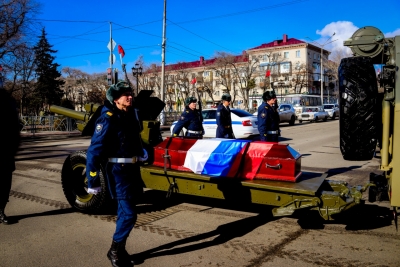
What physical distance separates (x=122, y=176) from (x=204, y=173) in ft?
5.00

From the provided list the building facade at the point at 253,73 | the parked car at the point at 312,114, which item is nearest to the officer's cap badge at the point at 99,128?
the parked car at the point at 312,114

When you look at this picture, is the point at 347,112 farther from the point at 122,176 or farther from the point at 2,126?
the point at 2,126

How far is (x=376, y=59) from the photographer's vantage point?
4.40m

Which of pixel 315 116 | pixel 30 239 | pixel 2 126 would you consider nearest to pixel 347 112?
pixel 2 126

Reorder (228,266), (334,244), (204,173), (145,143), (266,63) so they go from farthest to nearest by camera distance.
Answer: (266,63) < (145,143) < (204,173) < (334,244) < (228,266)

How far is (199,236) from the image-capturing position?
4688mm

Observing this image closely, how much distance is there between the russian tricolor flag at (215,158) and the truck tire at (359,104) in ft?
4.86

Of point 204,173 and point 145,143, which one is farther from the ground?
point 145,143

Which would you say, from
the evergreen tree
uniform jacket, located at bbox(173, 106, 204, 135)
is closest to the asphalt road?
A: uniform jacket, located at bbox(173, 106, 204, 135)

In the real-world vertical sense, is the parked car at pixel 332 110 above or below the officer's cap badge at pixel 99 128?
above

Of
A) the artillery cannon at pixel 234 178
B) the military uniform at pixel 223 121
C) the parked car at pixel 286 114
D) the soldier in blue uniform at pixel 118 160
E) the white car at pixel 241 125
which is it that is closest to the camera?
the soldier in blue uniform at pixel 118 160

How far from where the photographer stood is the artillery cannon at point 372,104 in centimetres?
360

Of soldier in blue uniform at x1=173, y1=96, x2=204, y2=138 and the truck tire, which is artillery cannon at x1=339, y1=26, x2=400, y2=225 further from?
soldier in blue uniform at x1=173, y1=96, x2=204, y2=138

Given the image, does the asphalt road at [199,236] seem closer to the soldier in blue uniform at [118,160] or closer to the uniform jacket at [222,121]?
the soldier in blue uniform at [118,160]
